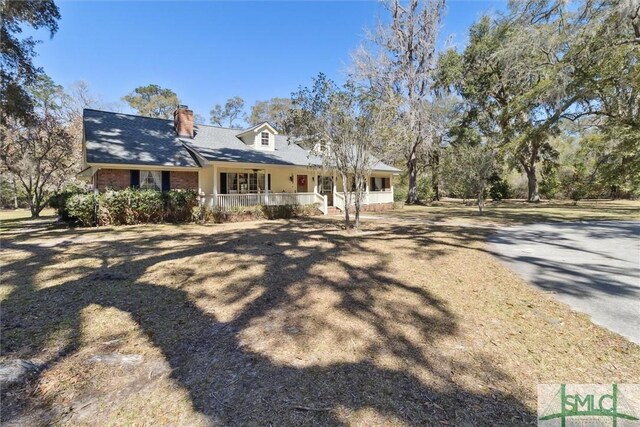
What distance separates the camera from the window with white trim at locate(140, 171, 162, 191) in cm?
1490

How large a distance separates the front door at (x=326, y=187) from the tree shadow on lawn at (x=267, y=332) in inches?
573

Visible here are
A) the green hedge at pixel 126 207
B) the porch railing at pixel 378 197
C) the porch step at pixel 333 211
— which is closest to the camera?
the green hedge at pixel 126 207

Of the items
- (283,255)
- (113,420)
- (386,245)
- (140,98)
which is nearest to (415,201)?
(386,245)

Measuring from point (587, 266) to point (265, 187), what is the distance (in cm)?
1444

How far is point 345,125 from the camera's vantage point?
1001cm

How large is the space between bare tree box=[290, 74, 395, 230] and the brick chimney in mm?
9886

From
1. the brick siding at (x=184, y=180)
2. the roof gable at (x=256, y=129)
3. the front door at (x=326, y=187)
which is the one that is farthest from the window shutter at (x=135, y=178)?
the front door at (x=326, y=187)

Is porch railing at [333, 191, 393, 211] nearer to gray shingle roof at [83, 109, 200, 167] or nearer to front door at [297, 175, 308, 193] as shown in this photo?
front door at [297, 175, 308, 193]

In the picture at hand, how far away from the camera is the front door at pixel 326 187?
21.5 m

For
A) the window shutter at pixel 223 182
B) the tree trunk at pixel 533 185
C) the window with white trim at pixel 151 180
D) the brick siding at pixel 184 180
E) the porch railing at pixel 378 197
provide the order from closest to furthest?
the window with white trim at pixel 151 180 < the brick siding at pixel 184 180 < the window shutter at pixel 223 182 < the porch railing at pixel 378 197 < the tree trunk at pixel 533 185

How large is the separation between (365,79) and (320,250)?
62.2 feet

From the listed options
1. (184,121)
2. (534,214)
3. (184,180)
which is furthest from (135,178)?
(534,214)

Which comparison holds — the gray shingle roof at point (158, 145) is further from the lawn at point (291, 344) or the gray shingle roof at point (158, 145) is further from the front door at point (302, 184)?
the lawn at point (291, 344)

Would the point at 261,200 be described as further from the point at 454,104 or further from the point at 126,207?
the point at 454,104
